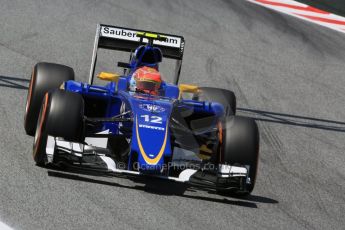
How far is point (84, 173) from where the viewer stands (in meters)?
9.81

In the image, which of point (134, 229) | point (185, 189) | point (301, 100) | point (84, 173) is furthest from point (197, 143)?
point (301, 100)

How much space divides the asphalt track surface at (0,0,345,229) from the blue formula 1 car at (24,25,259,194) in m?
0.24

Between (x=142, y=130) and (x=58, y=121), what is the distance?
89cm

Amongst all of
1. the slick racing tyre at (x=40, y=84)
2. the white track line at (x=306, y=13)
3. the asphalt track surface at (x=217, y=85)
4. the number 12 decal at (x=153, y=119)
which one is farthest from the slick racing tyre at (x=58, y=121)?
the white track line at (x=306, y=13)

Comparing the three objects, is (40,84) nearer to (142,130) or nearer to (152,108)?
(152,108)

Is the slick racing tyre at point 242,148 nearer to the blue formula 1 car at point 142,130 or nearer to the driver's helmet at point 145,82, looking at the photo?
the blue formula 1 car at point 142,130

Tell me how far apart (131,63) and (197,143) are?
1.76m

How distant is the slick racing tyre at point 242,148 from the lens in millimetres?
9766

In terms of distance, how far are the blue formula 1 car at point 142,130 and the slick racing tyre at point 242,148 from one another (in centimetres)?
1

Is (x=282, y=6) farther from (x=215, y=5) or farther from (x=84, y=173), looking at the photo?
(x=84, y=173)

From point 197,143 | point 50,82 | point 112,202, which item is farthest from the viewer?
point 50,82

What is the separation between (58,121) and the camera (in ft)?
31.4

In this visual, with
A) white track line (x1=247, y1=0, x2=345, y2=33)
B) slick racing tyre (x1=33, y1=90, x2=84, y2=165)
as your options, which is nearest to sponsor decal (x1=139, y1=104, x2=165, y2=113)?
slick racing tyre (x1=33, y1=90, x2=84, y2=165)

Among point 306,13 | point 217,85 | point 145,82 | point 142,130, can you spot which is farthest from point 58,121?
point 306,13
